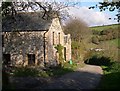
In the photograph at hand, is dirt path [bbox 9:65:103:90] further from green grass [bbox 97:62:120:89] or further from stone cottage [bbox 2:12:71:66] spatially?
stone cottage [bbox 2:12:71:66]

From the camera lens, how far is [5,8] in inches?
646

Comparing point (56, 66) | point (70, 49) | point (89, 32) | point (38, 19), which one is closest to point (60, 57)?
point (56, 66)

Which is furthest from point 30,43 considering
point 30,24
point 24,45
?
point 30,24

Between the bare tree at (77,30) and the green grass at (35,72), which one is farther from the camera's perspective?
the bare tree at (77,30)

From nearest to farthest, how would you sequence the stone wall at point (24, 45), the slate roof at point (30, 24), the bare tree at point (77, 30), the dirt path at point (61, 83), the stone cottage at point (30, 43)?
the dirt path at point (61, 83)
the slate roof at point (30, 24)
the stone cottage at point (30, 43)
the stone wall at point (24, 45)
the bare tree at point (77, 30)

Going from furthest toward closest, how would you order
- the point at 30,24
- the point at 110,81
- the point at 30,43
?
the point at 30,24
the point at 30,43
the point at 110,81

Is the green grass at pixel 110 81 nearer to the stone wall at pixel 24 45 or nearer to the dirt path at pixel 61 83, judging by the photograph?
the dirt path at pixel 61 83

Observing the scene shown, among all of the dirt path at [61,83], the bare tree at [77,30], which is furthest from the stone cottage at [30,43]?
the bare tree at [77,30]

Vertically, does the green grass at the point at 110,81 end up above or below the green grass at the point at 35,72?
above

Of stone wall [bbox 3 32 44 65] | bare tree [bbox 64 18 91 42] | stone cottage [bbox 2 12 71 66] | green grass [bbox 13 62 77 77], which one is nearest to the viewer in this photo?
green grass [bbox 13 62 77 77]

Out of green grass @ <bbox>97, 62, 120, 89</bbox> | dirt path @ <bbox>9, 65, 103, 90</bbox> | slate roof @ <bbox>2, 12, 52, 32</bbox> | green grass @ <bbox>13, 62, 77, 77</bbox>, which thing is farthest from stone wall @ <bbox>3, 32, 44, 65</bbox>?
dirt path @ <bbox>9, 65, 103, 90</bbox>

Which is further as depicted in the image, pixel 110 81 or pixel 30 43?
pixel 30 43

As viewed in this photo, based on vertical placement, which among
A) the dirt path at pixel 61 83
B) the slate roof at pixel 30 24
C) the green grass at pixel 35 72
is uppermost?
the slate roof at pixel 30 24

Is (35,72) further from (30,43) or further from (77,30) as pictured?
(77,30)
